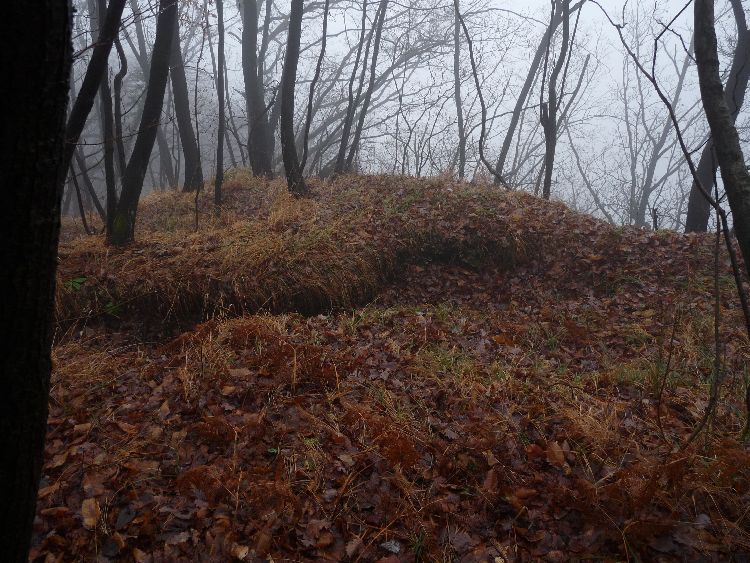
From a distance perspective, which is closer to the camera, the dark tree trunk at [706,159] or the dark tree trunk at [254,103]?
the dark tree trunk at [706,159]

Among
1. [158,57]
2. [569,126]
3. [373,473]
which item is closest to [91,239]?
[158,57]

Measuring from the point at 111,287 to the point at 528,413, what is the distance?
443 cm

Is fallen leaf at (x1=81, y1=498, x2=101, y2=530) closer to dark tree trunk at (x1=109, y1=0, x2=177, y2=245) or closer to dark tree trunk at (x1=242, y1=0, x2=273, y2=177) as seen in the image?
dark tree trunk at (x1=109, y1=0, x2=177, y2=245)

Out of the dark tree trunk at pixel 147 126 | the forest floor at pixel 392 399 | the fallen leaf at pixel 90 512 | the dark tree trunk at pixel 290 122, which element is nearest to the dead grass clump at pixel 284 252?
the forest floor at pixel 392 399

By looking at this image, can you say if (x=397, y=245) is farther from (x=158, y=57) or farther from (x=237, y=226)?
(x=158, y=57)

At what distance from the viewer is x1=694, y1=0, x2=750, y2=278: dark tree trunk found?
91.1 inches

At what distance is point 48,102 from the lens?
3.36ft

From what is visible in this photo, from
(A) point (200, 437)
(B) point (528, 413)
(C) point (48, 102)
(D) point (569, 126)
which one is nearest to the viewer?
(C) point (48, 102)

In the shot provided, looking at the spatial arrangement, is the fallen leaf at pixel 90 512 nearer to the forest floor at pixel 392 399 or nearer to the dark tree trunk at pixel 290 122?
the forest floor at pixel 392 399

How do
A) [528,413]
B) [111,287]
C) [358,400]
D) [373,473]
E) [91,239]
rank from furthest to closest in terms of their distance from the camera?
[91,239] < [111,287] < [358,400] < [528,413] < [373,473]

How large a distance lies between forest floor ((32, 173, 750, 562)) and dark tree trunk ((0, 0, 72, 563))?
117cm

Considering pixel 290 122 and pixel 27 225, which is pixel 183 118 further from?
pixel 27 225

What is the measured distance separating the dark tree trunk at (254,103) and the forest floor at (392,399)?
14.7 ft

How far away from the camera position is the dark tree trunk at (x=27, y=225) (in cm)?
97
